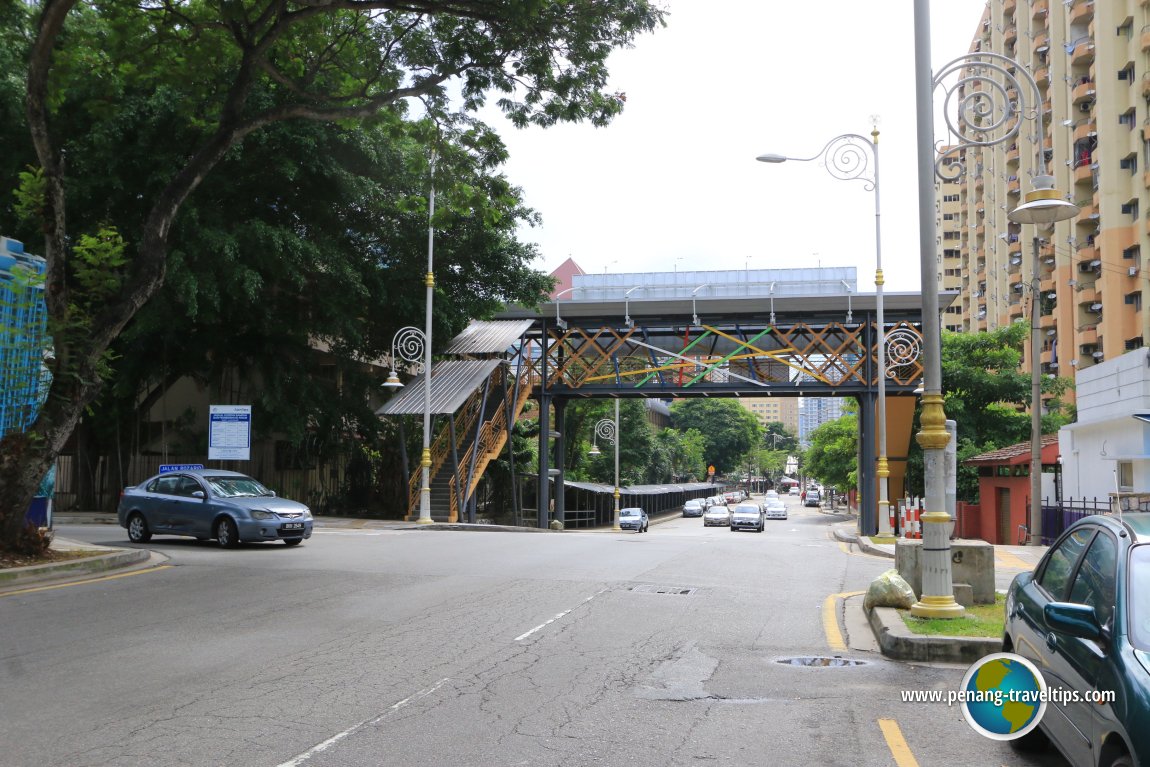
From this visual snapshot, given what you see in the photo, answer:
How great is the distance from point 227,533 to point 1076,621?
1591 cm

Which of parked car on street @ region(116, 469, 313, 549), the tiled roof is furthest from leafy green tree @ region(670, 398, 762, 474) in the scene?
parked car on street @ region(116, 469, 313, 549)

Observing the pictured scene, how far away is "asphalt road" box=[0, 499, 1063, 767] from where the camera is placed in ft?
19.3

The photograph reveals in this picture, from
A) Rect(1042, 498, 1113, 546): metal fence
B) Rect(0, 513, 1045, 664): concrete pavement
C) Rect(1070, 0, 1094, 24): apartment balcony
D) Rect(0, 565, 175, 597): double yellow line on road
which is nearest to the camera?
Rect(0, 513, 1045, 664): concrete pavement

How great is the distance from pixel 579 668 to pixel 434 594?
441 centimetres

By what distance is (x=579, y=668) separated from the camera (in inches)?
322

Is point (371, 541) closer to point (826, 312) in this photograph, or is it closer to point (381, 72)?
point (381, 72)

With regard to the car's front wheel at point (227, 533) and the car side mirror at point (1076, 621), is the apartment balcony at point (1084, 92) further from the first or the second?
the car side mirror at point (1076, 621)

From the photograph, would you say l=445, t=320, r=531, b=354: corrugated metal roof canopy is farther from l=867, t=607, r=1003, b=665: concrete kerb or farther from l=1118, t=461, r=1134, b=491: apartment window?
l=867, t=607, r=1003, b=665: concrete kerb

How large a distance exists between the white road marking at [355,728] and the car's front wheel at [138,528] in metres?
12.8

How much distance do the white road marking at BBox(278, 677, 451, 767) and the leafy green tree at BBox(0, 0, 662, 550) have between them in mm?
8954

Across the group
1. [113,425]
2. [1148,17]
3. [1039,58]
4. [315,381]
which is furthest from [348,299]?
[1039,58]

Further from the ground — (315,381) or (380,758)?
(315,381)

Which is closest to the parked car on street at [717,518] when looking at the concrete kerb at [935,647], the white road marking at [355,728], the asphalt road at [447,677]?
the asphalt road at [447,677]

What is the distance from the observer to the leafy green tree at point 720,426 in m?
113
